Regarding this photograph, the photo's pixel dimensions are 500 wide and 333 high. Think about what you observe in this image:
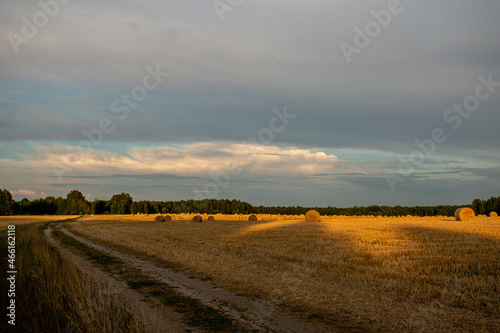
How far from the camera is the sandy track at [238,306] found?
780 cm

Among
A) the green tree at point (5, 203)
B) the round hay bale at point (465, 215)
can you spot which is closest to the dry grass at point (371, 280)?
the round hay bale at point (465, 215)

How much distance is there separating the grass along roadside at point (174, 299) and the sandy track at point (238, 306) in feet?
0.80

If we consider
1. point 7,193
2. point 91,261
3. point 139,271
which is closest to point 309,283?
point 139,271

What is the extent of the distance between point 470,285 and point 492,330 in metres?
3.68

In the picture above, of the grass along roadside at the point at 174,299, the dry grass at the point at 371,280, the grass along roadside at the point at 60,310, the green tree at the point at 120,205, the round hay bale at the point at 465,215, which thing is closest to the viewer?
the grass along roadside at the point at 60,310

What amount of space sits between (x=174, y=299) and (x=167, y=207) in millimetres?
124588

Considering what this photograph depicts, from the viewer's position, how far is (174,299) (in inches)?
398

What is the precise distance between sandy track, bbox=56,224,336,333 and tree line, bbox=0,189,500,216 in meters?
95.2

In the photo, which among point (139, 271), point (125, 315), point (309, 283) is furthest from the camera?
point (139, 271)

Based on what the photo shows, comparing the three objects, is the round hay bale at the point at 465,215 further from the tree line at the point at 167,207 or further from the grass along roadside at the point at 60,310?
the grass along roadside at the point at 60,310

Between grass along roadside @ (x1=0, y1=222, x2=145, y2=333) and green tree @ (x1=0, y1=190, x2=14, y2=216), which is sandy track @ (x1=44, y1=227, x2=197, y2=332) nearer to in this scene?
grass along roadside @ (x1=0, y1=222, x2=145, y2=333)

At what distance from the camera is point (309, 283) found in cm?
1164

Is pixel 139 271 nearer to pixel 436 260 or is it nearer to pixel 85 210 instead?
pixel 436 260

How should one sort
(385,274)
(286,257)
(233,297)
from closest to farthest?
(233,297) → (385,274) → (286,257)
